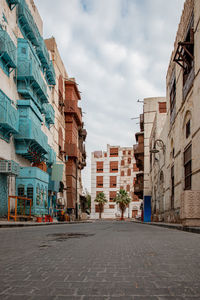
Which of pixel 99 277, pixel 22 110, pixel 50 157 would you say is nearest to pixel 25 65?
pixel 22 110

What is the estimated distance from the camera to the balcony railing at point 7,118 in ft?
68.6

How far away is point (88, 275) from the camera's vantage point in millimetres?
3020

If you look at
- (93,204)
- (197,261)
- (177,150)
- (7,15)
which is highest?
(7,15)

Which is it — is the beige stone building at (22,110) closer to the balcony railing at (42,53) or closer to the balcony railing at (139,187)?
the balcony railing at (42,53)

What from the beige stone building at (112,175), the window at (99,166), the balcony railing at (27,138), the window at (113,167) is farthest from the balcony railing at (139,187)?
the window at (99,166)

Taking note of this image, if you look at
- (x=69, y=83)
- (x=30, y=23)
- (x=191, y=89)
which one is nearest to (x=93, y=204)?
(x=69, y=83)

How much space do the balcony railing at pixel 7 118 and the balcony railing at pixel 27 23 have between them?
27.0 ft

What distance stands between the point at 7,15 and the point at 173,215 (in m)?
18.4

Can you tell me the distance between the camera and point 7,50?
21656 mm

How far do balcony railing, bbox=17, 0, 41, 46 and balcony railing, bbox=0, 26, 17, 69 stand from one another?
4691 mm

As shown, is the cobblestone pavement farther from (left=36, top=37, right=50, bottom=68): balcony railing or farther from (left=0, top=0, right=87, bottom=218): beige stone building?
(left=36, top=37, right=50, bottom=68): balcony railing

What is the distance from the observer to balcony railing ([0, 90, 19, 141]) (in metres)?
20.9

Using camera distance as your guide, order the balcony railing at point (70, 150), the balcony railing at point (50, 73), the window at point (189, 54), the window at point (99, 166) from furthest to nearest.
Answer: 1. the window at point (99, 166)
2. the balcony railing at point (70, 150)
3. the balcony railing at point (50, 73)
4. the window at point (189, 54)

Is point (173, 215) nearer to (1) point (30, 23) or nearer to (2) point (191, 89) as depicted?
(2) point (191, 89)
